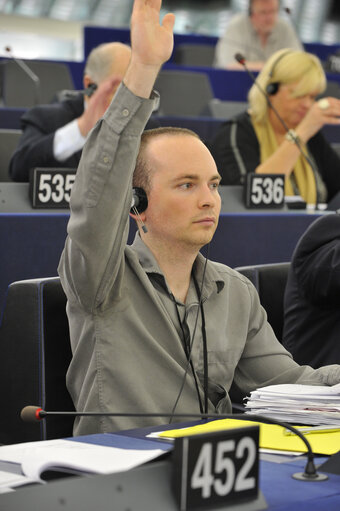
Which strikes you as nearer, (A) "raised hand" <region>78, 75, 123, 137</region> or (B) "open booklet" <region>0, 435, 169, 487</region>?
(B) "open booklet" <region>0, 435, 169, 487</region>

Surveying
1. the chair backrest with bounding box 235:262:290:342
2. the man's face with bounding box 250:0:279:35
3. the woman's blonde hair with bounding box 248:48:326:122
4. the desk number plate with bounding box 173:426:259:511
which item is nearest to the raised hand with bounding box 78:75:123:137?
the woman's blonde hair with bounding box 248:48:326:122

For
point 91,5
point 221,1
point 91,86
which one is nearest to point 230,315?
point 91,86

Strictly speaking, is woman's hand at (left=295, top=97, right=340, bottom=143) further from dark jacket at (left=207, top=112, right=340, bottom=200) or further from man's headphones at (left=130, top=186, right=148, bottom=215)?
man's headphones at (left=130, top=186, right=148, bottom=215)

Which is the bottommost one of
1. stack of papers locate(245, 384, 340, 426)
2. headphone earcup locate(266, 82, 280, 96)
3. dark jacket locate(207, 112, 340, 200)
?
stack of papers locate(245, 384, 340, 426)

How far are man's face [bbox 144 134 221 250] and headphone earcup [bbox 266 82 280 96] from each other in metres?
2.16

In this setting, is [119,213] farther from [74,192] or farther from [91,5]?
[91,5]

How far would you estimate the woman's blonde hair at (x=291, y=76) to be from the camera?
369cm

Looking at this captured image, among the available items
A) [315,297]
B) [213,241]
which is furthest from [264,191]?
[315,297]

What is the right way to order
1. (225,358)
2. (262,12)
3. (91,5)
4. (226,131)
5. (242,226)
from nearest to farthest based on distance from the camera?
(225,358) → (242,226) → (226,131) → (262,12) → (91,5)

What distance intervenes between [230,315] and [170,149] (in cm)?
32

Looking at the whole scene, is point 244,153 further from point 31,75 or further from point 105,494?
point 105,494

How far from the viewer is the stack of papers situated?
1338mm

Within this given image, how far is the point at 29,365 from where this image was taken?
1688 mm

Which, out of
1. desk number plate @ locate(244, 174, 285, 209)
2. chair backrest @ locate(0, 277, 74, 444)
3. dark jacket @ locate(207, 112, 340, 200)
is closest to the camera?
chair backrest @ locate(0, 277, 74, 444)
